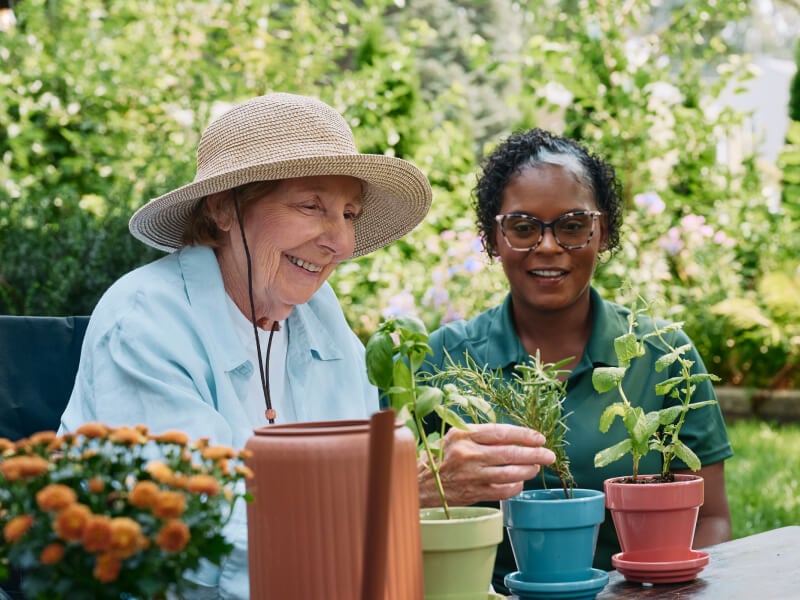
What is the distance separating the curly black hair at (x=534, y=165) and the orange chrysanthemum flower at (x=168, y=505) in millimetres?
1706

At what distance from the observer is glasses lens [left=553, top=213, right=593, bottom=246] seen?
248 cm

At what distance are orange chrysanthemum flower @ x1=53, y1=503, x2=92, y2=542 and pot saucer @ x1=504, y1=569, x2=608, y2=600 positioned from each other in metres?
0.76

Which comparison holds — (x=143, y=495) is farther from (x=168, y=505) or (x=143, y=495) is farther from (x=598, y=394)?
(x=598, y=394)

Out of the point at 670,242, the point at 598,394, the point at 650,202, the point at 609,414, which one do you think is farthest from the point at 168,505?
the point at 670,242

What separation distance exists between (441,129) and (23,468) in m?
7.16

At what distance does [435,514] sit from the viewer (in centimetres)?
144

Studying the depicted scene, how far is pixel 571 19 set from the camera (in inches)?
279

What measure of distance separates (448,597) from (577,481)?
1.01 meters

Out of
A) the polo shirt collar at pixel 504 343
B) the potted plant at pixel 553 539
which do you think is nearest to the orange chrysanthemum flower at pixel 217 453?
the potted plant at pixel 553 539

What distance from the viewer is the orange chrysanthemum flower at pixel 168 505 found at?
99 cm

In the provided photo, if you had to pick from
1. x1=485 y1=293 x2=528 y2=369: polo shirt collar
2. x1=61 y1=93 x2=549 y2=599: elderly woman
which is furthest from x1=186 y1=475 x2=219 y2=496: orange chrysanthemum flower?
x1=485 y1=293 x2=528 y2=369: polo shirt collar

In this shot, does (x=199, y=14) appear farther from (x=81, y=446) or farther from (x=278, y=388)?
(x=81, y=446)

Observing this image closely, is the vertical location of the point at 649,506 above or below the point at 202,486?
below

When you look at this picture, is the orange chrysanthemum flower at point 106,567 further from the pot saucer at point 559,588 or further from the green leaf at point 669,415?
the green leaf at point 669,415
